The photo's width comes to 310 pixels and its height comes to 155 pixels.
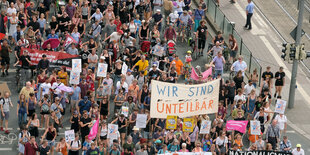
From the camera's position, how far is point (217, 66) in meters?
39.6

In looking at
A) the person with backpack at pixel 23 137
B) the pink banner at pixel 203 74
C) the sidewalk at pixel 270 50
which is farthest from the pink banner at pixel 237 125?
the person with backpack at pixel 23 137

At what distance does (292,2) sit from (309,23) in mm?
2325

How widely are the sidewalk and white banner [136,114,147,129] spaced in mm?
6859

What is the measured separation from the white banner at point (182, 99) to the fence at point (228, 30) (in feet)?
25.5

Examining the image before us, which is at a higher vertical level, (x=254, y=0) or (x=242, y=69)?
(x=254, y=0)

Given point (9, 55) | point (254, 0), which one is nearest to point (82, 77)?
point (9, 55)

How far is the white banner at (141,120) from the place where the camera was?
3465cm

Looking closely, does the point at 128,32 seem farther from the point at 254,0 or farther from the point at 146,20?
the point at 254,0

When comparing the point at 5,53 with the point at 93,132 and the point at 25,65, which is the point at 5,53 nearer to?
the point at 25,65

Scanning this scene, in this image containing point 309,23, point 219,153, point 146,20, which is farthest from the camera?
point 309,23

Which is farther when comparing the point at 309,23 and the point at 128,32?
the point at 309,23

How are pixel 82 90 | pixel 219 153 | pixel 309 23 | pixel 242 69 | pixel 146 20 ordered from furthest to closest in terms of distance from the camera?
pixel 309 23 < pixel 146 20 < pixel 242 69 < pixel 82 90 < pixel 219 153

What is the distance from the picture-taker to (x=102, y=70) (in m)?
37.6

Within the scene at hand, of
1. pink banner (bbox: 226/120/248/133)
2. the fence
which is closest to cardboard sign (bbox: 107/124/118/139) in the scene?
pink banner (bbox: 226/120/248/133)
